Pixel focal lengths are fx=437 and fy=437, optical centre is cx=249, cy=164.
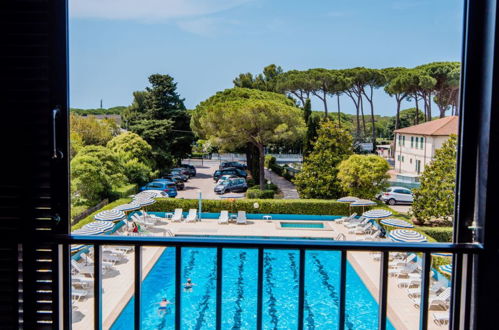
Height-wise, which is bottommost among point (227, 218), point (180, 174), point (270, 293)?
point (270, 293)

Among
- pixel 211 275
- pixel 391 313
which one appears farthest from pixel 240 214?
pixel 391 313

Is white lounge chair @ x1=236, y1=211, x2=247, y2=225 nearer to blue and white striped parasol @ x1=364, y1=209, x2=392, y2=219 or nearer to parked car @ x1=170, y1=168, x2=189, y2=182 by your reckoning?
blue and white striped parasol @ x1=364, y1=209, x2=392, y2=219

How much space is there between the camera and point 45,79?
137cm

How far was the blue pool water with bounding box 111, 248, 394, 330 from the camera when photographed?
6.71 meters

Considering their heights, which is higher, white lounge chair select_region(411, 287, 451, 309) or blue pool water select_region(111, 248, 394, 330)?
white lounge chair select_region(411, 287, 451, 309)

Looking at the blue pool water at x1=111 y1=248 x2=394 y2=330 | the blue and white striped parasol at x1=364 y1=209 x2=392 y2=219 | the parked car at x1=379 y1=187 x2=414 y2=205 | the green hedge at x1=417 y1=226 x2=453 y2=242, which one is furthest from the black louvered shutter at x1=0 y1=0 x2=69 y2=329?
the parked car at x1=379 y1=187 x2=414 y2=205

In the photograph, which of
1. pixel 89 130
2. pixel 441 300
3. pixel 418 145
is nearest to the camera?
pixel 441 300

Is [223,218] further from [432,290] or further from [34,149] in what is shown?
[34,149]

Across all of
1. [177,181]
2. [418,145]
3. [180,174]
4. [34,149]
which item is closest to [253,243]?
[34,149]

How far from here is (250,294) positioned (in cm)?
776

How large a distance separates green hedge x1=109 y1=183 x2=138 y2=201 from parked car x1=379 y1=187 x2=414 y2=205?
9848mm

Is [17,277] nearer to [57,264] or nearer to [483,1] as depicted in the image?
[57,264]

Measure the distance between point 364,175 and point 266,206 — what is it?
354 cm

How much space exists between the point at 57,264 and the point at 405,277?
25.3 feet
